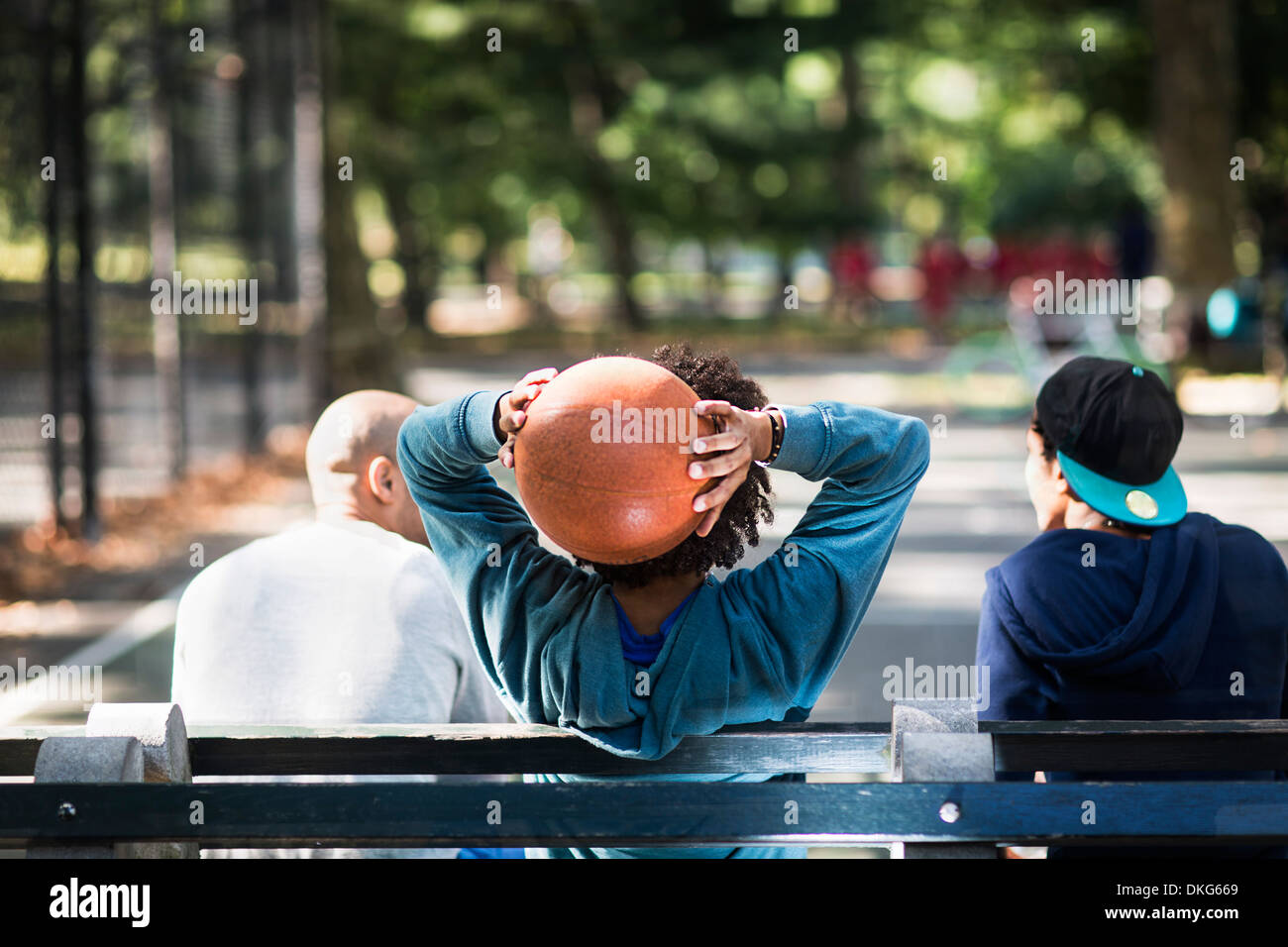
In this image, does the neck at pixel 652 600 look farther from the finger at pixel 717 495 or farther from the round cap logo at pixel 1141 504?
the round cap logo at pixel 1141 504

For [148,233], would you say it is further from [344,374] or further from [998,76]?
[998,76]

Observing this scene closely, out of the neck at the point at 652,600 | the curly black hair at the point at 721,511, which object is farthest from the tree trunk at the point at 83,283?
the neck at the point at 652,600

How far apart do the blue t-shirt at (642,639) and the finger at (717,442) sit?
37cm

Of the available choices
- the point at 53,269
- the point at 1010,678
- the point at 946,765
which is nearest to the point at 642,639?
the point at 946,765

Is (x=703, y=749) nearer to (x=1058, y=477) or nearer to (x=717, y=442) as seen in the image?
(x=717, y=442)

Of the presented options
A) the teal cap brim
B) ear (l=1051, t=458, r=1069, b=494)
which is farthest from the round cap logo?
ear (l=1051, t=458, r=1069, b=494)

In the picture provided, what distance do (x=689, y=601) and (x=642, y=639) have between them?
10cm

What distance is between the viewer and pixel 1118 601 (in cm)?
307

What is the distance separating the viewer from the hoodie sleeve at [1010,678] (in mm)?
3084

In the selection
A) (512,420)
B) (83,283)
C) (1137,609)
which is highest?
(83,283)

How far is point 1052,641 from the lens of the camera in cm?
305

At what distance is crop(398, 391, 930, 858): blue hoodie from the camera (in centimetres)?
268

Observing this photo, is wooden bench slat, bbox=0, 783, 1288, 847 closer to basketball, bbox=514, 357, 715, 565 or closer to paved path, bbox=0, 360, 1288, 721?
basketball, bbox=514, 357, 715, 565
